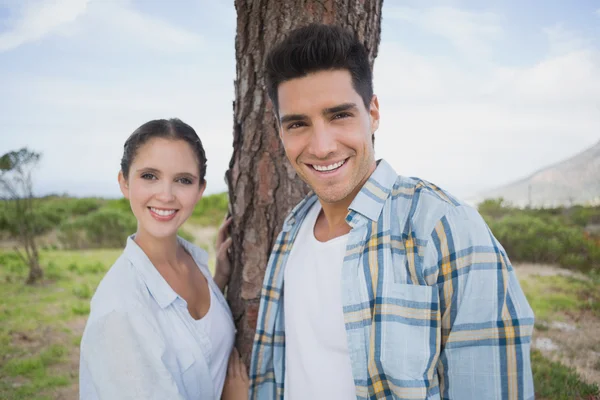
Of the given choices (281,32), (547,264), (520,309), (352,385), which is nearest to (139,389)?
(352,385)

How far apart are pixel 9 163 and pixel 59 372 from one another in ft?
13.3

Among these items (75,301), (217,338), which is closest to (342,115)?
(217,338)

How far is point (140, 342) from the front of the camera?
1614 millimetres

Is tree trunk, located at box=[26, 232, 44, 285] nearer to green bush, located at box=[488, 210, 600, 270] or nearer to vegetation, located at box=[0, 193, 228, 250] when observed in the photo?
vegetation, located at box=[0, 193, 228, 250]

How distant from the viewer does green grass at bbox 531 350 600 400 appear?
8.89 feet

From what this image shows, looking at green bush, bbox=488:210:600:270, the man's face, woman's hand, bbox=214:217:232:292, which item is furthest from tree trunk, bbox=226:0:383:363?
green bush, bbox=488:210:600:270

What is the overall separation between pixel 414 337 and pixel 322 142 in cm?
79

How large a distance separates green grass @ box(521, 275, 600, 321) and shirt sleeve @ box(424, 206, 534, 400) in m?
3.40

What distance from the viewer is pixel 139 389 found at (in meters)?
1.56

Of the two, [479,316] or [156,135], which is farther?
[156,135]

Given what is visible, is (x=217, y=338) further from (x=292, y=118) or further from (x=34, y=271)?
(x=34, y=271)

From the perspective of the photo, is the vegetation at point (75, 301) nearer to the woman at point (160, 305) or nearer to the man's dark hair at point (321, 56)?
the woman at point (160, 305)

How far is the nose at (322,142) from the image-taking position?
1.61 m

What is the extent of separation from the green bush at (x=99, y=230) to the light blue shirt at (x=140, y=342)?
8715 mm
